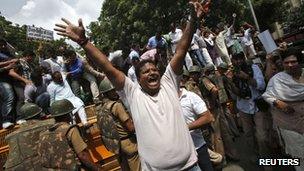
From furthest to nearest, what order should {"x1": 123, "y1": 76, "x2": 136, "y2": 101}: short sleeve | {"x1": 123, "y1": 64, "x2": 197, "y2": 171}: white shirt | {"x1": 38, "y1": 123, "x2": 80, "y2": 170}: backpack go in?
{"x1": 38, "y1": 123, "x2": 80, "y2": 170}: backpack → {"x1": 123, "y1": 76, "x2": 136, "y2": 101}: short sleeve → {"x1": 123, "y1": 64, "x2": 197, "y2": 171}: white shirt

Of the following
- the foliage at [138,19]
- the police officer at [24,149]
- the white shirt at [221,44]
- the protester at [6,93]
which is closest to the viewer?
the police officer at [24,149]

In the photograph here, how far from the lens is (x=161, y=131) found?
3293 mm

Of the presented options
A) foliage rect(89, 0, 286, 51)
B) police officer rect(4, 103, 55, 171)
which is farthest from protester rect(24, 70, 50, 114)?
foliage rect(89, 0, 286, 51)

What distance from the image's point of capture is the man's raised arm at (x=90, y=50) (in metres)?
3.38

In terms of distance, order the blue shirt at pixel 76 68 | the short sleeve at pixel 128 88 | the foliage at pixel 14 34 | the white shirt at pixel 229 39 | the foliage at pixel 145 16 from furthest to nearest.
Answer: the foliage at pixel 14 34 → the foliage at pixel 145 16 → the white shirt at pixel 229 39 → the blue shirt at pixel 76 68 → the short sleeve at pixel 128 88

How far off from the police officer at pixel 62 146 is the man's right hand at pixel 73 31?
1.85 m

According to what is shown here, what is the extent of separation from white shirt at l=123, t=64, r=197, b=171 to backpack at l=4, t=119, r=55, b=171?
2.41 metres

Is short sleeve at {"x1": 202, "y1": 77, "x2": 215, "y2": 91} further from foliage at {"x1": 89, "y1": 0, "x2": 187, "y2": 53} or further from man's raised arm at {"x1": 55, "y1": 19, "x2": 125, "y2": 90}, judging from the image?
foliage at {"x1": 89, "y1": 0, "x2": 187, "y2": 53}

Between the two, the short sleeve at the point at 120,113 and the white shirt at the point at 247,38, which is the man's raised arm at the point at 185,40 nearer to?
the short sleeve at the point at 120,113

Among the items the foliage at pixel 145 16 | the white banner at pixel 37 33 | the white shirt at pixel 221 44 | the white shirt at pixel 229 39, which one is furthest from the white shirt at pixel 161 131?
the foliage at pixel 145 16

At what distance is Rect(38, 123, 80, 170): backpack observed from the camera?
4.94m

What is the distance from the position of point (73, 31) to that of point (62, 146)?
1.99 m

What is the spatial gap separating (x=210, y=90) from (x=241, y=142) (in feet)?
5.85

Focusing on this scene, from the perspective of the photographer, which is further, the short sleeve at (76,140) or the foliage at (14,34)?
the foliage at (14,34)
